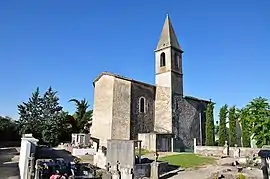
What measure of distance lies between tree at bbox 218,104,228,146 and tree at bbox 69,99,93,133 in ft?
68.7

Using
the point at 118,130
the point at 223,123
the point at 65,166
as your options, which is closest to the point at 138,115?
the point at 118,130

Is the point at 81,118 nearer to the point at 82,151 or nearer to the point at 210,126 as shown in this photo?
the point at 82,151

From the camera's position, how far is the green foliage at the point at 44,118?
36.3 m

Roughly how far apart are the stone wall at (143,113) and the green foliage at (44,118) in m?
12.0

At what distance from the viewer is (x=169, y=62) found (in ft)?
119

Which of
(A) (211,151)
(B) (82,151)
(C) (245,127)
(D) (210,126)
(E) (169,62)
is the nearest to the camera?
(B) (82,151)

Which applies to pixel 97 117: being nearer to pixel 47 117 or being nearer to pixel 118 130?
pixel 118 130

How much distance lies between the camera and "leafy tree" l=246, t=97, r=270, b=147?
108 ft

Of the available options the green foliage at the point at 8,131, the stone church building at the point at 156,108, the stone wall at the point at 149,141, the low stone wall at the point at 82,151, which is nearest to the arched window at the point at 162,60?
the stone church building at the point at 156,108

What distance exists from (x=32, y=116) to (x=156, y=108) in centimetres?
1897

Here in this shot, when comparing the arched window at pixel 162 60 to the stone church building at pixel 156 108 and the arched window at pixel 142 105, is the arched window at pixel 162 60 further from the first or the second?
the arched window at pixel 142 105

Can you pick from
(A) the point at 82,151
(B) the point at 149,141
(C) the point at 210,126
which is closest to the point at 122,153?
(A) the point at 82,151

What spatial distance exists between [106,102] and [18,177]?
18796 mm

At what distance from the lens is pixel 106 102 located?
32.9 m
